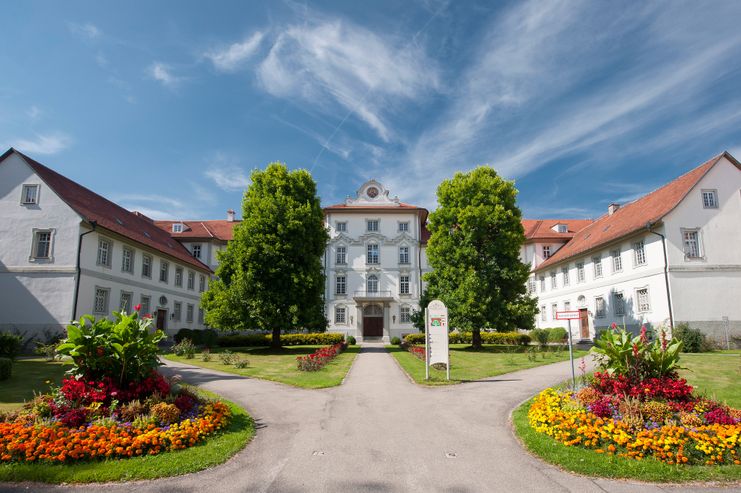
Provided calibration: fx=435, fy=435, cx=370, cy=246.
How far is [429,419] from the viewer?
378 inches

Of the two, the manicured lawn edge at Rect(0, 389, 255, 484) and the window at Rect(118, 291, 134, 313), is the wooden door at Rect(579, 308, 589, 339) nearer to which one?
the manicured lawn edge at Rect(0, 389, 255, 484)

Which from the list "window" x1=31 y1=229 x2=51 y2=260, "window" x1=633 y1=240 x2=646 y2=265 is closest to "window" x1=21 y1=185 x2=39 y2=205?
"window" x1=31 y1=229 x2=51 y2=260

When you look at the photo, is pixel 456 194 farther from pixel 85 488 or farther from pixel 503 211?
pixel 85 488

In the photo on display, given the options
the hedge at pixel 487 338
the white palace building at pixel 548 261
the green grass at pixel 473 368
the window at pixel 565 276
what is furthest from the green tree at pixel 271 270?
the window at pixel 565 276

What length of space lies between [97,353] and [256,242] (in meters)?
18.6

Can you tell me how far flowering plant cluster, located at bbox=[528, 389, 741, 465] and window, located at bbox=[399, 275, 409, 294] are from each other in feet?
117

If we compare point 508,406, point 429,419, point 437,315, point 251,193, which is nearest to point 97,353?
point 429,419

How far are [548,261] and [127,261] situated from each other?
1374 inches

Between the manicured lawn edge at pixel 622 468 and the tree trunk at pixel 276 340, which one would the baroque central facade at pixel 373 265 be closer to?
the tree trunk at pixel 276 340

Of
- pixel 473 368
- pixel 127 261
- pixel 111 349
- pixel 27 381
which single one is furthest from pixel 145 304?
pixel 111 349

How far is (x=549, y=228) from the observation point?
1767 inches

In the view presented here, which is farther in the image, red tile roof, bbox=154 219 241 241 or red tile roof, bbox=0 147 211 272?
red tile roof, bbox=154 219 241 241

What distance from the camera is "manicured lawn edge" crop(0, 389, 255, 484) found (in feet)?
19.8

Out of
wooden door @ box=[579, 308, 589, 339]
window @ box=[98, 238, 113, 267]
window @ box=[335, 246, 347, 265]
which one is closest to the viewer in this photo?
window @ box=[98, 238, 113, 267]
